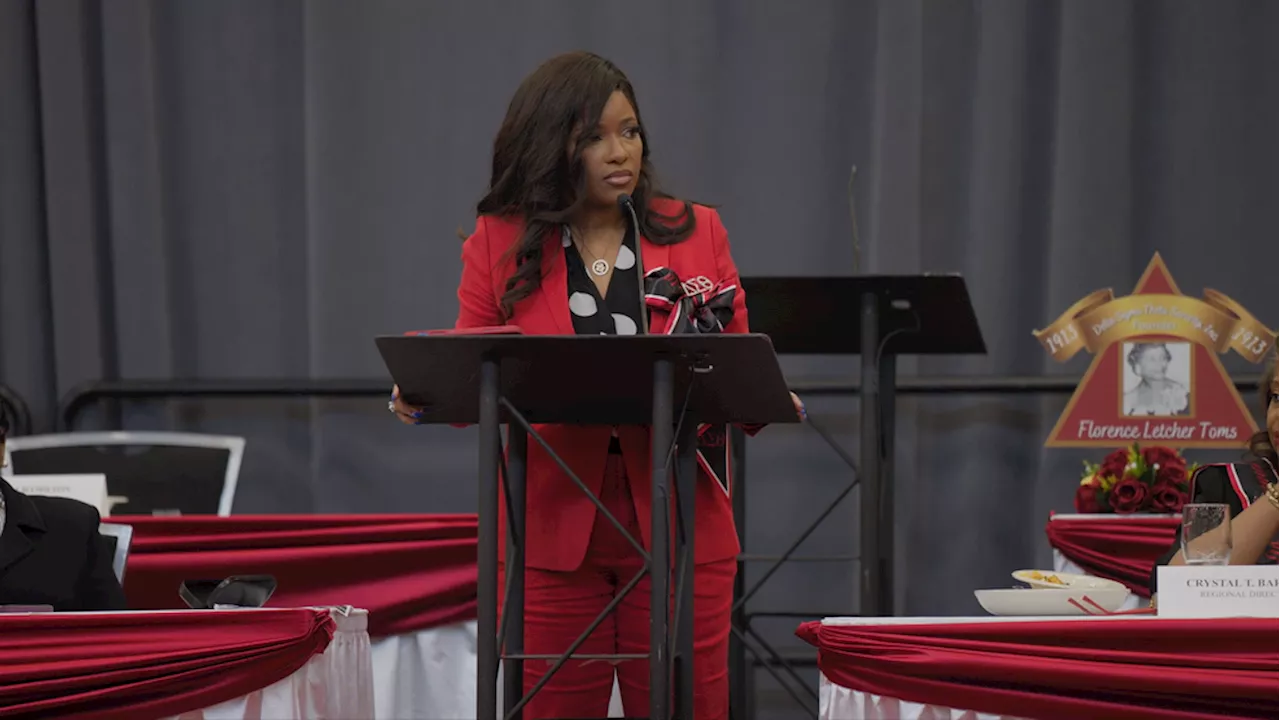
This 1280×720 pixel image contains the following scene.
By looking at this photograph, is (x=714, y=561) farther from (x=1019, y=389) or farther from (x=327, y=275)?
(x=327, y=275)

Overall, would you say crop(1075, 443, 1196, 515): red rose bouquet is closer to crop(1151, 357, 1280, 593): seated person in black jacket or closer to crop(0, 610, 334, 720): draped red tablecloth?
crop(1151, 357, 1280, 593): seated person in black jacket

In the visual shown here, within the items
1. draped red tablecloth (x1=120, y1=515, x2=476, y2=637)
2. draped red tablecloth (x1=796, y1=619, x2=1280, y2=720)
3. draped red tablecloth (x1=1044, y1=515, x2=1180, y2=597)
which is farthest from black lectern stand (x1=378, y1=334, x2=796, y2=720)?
draped red tablecloth (x1=1044, y1=515, x2=1180, y2=597)

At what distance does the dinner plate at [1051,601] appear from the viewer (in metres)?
1.78

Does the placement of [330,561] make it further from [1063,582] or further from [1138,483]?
[1138,483]

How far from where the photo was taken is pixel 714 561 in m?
2.03

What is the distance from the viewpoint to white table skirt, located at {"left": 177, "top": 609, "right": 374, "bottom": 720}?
1.85m

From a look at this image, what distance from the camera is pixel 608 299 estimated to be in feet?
6.70

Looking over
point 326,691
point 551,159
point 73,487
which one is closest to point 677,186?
point 73,487

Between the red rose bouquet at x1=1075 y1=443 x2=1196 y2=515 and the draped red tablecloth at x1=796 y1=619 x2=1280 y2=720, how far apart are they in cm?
181

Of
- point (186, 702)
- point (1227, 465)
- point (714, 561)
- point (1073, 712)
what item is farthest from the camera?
point (1227, 465)

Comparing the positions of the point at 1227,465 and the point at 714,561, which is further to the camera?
the point at 1227,465

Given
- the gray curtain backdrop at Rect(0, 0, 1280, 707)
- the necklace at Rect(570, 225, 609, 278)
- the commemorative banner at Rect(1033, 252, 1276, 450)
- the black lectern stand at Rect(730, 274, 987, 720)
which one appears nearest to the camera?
the necklace at Rect(570, 225, 609, 278)

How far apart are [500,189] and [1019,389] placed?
2417 millimetres

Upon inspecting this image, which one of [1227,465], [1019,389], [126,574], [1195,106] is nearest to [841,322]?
[1227,465]
